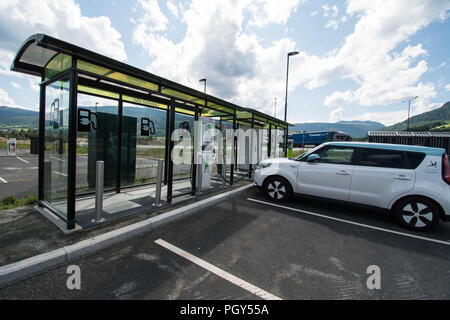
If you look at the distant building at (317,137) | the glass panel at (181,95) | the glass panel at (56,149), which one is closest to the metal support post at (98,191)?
the glass panel at (56,149)

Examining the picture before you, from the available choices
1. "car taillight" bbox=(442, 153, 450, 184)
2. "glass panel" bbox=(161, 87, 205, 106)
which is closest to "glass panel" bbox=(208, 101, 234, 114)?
"glass panel" bbox=(161, 87, 205, 106)

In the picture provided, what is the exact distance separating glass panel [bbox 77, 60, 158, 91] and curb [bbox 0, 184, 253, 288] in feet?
9.32

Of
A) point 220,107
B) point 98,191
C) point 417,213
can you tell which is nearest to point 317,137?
point 220,107

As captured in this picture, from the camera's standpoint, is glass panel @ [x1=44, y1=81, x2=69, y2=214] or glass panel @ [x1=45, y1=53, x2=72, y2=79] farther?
glass panel @ [x1=44, y1=81, x2=69, y2=214]

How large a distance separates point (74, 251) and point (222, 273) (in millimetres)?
2021

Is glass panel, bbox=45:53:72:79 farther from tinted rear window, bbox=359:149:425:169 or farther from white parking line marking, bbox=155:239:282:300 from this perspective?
tinted rear window, bbox=359:149:425:169

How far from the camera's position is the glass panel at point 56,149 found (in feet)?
12.5

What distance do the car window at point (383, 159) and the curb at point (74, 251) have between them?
4.29m

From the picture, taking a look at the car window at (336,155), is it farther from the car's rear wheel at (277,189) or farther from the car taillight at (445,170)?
the car taillight at (445,170)

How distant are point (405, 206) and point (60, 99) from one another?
7.02 m

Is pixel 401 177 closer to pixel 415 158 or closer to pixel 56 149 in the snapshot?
pixel 415 158

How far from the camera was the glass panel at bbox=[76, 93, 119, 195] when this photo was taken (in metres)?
5.12

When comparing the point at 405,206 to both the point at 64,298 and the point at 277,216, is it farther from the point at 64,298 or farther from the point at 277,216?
the point at 64,298

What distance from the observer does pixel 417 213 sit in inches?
160
